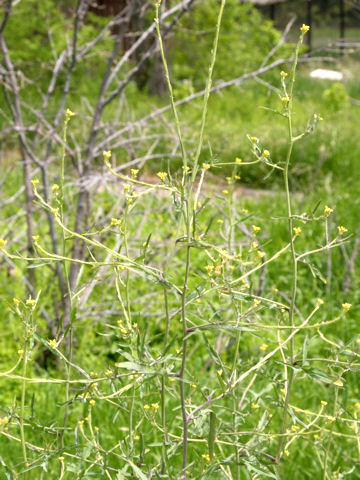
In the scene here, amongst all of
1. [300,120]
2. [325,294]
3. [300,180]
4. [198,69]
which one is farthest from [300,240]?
[198,69]

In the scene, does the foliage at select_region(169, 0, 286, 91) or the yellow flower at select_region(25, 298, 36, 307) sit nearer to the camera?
the yellow flower at select_region(25, 298, 36, 307)

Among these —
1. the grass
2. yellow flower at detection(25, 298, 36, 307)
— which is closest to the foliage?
the grass

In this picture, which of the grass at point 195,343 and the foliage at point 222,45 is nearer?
the grass at point 195,343

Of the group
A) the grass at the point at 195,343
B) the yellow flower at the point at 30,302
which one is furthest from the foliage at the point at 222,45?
the yellow flower at the point at 30,302

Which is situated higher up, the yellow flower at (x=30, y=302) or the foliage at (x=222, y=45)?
the yellow flower at (x=30, y=302)

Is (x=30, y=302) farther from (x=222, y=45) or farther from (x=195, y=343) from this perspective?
(x=222, y=45)

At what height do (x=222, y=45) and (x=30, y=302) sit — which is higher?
(x=30, y=302)

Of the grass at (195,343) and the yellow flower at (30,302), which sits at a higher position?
the yellow flower at (30,302)

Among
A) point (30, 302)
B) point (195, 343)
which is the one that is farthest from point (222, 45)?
point (30, 302)

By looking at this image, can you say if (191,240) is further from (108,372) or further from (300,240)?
(300,240)

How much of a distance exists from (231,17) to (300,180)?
5.88 metres

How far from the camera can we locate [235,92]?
1068 cm

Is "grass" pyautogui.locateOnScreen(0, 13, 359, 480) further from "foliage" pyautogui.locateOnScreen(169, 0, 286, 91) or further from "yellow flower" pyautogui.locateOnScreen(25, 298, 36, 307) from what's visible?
"foliage" pyautogui.locateOnScreen(169, 0, 286, 91)

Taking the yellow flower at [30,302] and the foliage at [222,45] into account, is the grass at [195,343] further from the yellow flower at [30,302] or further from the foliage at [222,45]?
the foliage at [222,45]
